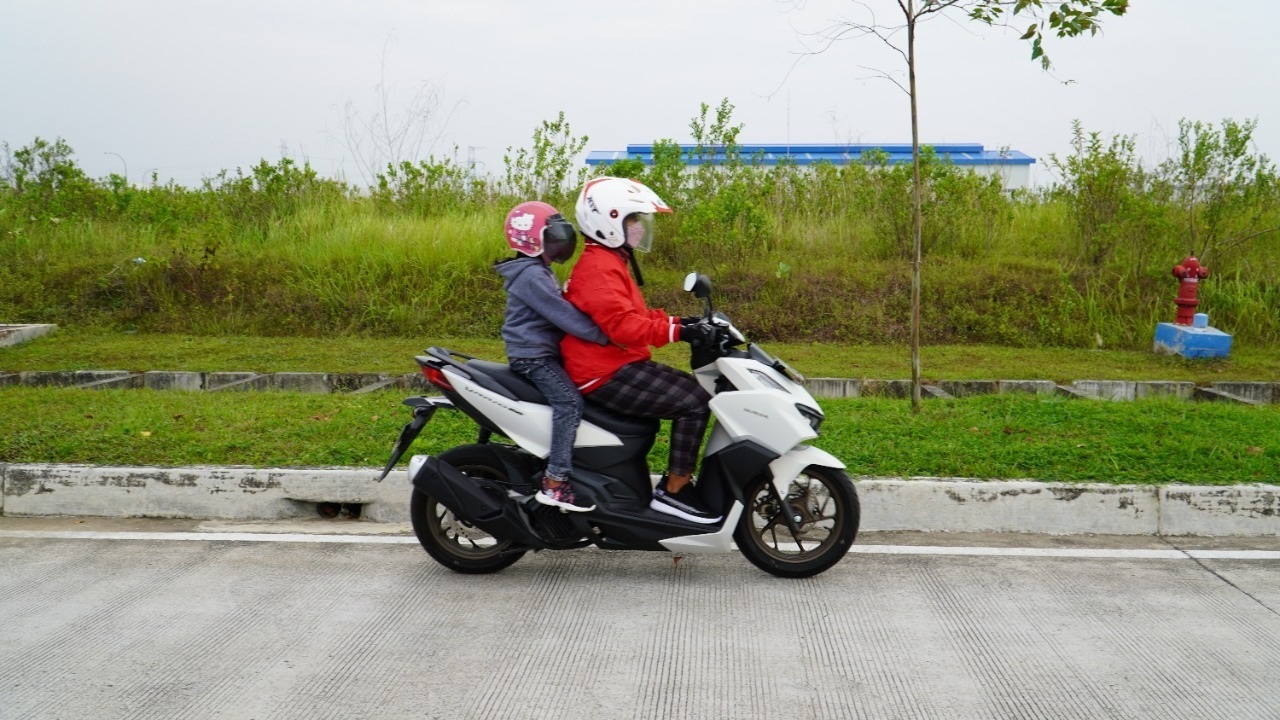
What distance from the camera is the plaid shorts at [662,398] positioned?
192 inches

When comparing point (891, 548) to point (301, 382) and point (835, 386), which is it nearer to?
point (835, 386)

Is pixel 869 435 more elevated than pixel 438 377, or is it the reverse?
pixel 438 377

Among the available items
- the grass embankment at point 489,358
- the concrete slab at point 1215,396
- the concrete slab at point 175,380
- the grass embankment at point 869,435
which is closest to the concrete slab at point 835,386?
the grass embankment at point 489,358

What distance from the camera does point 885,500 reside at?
19.3 ft

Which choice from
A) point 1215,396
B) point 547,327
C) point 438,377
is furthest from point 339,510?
point 1215,396

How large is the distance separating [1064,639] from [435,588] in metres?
2.61

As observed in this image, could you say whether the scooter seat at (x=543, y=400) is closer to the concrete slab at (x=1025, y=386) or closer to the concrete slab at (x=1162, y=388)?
the concrete slab at (x=1025, y=386)

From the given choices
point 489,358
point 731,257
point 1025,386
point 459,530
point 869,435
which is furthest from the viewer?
point 731,257

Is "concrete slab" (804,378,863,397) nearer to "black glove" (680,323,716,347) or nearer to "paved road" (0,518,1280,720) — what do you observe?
"paved road" (0,518,1280,720)

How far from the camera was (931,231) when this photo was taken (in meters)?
13.2

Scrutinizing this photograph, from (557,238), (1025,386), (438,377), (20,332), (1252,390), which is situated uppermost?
(557,238)

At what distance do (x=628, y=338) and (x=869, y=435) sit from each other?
2.60m

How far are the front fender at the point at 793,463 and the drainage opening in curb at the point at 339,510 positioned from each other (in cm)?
245

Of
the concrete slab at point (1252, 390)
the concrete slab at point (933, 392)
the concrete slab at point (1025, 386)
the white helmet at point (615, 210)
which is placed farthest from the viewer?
the concrete slab at point (1252, 390)
